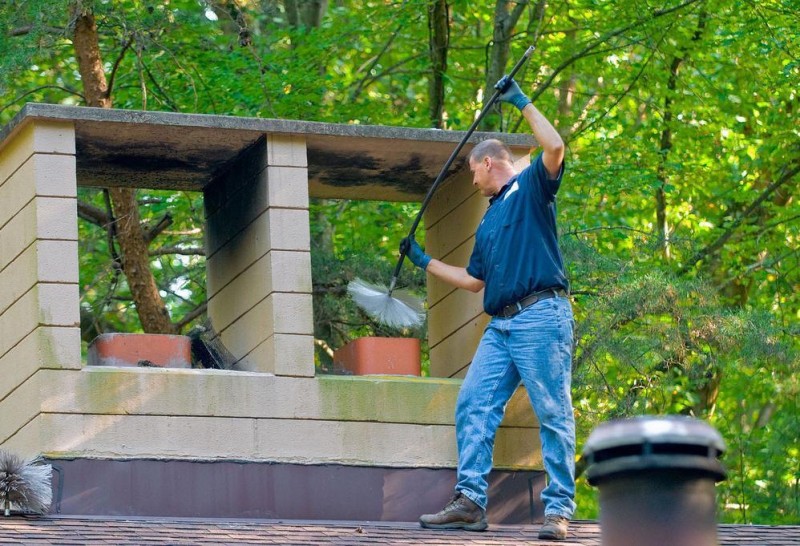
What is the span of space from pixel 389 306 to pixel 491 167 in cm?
111

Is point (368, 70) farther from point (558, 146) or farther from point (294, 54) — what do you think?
point (558, 146)

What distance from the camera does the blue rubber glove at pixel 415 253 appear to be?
284 inches

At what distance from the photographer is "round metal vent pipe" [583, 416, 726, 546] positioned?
3158 mm

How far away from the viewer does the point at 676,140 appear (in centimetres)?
1568

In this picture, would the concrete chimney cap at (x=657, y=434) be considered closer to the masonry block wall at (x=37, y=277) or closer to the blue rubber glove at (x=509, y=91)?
the blue rubber glove at (x=509, y=91)

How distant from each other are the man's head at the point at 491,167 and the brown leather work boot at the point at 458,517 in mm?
1413

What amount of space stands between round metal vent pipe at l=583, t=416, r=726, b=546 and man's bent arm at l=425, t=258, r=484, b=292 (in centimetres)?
379

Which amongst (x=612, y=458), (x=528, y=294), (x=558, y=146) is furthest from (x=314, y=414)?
(x=612, y=458)

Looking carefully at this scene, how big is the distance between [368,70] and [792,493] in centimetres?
605

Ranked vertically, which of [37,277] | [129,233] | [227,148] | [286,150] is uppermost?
[129,233]

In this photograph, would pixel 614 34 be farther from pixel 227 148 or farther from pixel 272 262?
pixel 272 262

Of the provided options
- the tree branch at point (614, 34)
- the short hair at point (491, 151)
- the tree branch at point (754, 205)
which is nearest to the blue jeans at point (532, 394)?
the short hair at point (491, 151)

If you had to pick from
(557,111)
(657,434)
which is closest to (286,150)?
(657,434)

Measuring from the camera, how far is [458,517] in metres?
6.53
